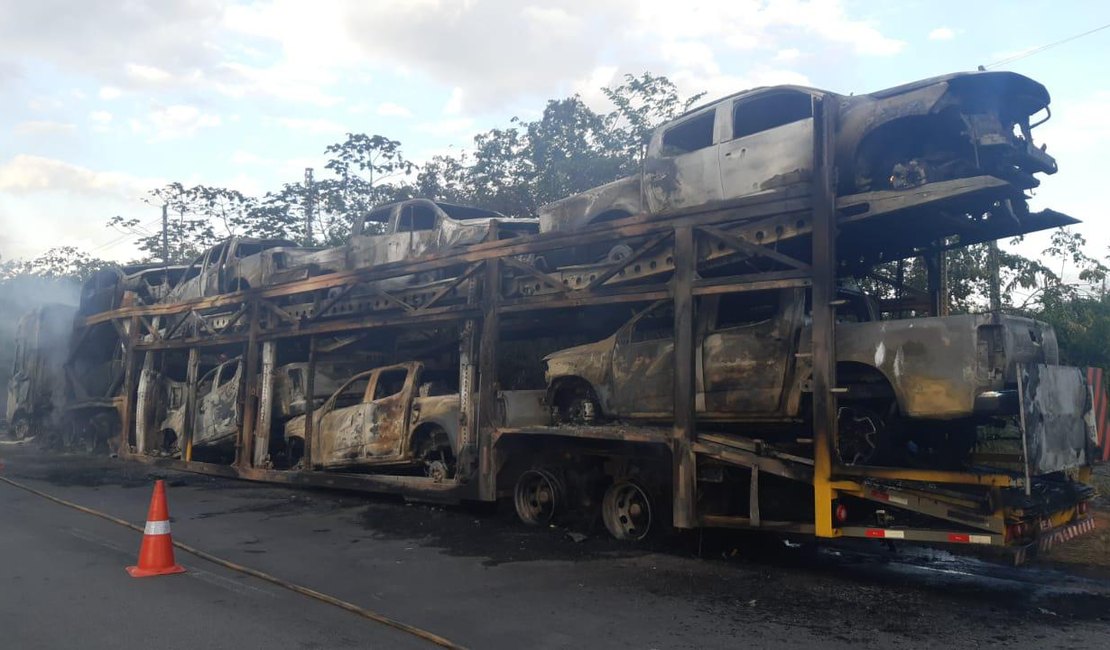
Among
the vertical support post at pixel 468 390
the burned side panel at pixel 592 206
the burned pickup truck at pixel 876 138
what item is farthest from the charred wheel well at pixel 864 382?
the vertical support post at pixel 468 390

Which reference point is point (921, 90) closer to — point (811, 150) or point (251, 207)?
point (811, 150)

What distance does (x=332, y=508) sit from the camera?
34.9ft

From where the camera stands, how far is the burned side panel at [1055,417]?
558 cm

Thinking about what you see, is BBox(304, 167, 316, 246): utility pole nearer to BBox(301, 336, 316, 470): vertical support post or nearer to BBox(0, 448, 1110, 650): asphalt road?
BBox(301, 336, 316, 470): vertical support post

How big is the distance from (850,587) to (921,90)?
391 cm

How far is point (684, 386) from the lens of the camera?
289 inches

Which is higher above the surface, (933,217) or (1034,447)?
(933,217)

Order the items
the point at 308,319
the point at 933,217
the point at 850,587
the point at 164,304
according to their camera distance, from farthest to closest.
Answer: the point at 164,304, the point at 308,319, the point at 933,217, the point at 850,587

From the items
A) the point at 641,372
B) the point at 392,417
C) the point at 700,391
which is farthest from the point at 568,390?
the point at 392,417

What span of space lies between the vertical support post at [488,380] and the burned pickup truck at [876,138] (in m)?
2.24

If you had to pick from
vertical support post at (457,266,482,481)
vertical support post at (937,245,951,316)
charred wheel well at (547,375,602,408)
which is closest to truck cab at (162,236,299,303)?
vertical support post at (457,266,482,481)

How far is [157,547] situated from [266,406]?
6.14 metres

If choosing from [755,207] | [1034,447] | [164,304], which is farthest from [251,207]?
[1034,447]

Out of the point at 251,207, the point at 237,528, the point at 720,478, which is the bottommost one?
the point at 237,528
